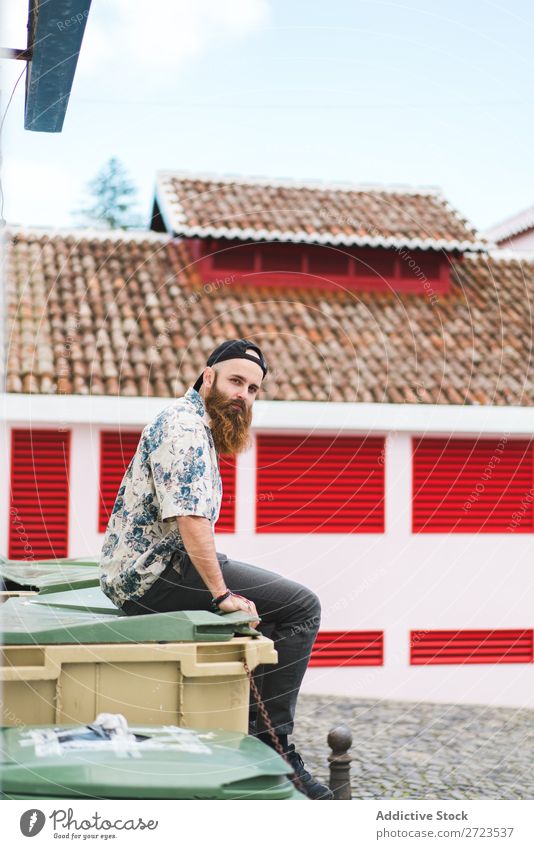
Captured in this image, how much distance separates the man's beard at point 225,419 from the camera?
365 cm

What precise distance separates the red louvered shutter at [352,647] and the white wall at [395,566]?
80mm

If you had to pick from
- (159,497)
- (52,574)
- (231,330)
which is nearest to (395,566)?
(231,330)

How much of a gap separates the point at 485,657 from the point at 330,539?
82.6 inches

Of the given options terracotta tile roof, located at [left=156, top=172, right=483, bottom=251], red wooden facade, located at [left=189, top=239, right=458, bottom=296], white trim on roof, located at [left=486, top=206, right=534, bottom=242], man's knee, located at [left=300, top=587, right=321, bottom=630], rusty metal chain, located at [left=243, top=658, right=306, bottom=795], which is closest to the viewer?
rusty metal chain, located at [left=243, top=658, right=306, bottom=795]

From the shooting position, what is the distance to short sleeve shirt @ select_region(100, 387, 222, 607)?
339 cm

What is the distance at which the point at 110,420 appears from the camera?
10.3 metres

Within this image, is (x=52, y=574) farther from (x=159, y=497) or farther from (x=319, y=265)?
(x=319, y=265)

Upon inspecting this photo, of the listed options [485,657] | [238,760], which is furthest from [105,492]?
[238,760]

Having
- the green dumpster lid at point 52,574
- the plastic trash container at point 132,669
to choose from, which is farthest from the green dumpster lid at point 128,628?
the green dumpster lid at point 52,574

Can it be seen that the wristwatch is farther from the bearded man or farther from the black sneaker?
the black sneaker

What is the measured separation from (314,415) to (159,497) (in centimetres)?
715

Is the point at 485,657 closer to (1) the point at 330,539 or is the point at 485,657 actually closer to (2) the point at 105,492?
(1) the point at 330,539

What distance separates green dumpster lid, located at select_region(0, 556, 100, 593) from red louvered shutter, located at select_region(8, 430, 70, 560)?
5.59m

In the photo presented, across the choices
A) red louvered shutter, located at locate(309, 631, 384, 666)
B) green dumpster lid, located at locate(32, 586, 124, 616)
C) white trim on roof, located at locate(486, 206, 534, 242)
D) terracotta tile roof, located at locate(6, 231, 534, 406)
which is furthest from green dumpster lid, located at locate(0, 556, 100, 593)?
white trim on roof, located at locate(486, 206, 534, 242)
